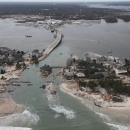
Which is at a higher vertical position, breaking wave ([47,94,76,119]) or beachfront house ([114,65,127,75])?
beachfront house ([114,65,127,75])

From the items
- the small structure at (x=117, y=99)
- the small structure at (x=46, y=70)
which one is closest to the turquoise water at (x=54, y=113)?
the small structure at (x=117, y=99)

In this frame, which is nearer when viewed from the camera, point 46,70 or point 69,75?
point 69,75

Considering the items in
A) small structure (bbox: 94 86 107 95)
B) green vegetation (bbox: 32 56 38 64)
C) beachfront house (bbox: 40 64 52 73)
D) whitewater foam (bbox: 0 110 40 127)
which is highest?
green vegetation (bbox: 32 56 38 64)

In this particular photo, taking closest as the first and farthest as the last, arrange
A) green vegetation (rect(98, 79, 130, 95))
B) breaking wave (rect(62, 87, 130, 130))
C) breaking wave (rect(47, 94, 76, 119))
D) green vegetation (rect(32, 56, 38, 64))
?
breaking wave (rect(62, 87, 130, 130))
breaking wave (rect(47, 94, 76, 119))
green vegetation (rect(98, 79, 130, 95))
green vegetation (rect(32, 56, 38, 64))

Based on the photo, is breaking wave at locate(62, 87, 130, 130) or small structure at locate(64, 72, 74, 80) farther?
small structure at locate(64, 72, 74, 80)

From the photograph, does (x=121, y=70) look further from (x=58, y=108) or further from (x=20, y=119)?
(x=20, y=119)

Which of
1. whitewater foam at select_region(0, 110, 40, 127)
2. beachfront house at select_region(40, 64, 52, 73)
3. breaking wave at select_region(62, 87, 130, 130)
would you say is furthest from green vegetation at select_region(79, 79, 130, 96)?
whitewater foam at select_region(0, 110, 40, 127)

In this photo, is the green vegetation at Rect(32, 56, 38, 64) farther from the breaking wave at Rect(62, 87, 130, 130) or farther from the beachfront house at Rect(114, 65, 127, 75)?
the breaking wave at Rect(62, 87, 130, 130)

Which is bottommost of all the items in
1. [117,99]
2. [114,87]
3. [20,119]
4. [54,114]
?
[20,119]

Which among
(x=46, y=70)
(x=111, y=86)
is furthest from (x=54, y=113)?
(x=46, y=70)

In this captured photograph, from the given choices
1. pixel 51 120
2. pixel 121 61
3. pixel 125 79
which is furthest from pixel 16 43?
pixel 51 120

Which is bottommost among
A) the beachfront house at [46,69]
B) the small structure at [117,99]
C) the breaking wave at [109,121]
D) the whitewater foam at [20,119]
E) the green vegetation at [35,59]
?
the whitewater foam at [20,119]

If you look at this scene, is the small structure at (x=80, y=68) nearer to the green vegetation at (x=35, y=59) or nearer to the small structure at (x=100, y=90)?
the small structure at (x=100, y=90)
